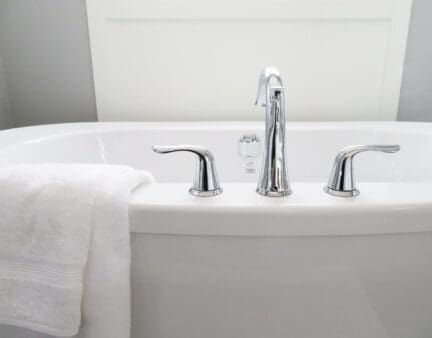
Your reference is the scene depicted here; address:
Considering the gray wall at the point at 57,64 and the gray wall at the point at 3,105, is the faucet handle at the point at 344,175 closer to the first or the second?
the gray wall at the point at 57,64

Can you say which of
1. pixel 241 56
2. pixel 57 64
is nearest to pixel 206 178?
pixel 241 56

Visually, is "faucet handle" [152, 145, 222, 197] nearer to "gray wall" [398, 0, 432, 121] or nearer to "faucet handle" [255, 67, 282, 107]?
"faucet handle" [255, 67, 282, 107]

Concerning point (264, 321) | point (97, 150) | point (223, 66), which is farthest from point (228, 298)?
point (223, 66)

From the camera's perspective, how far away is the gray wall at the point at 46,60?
3.47 ft

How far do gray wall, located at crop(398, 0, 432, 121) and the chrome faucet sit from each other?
0.84 m

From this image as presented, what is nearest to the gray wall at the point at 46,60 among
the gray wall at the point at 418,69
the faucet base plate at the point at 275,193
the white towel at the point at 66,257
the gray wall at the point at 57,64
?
the gray wall at the point at 57,64

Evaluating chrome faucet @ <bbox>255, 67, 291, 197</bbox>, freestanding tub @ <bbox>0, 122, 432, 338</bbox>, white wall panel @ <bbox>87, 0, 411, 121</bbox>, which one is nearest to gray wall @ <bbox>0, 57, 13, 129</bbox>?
white wall panel @ <bbox>87, 0, 411, 121</bbox>

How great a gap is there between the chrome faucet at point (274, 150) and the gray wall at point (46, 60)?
2.77 feet

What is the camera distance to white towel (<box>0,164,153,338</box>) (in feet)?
1.39

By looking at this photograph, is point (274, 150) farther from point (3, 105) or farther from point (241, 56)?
point (3, 105)

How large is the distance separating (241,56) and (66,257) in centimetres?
88

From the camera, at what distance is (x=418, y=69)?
1098 millimetres

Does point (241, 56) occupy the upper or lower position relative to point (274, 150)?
upper

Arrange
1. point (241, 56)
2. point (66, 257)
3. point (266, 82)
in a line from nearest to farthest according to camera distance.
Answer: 1. point (66, 257)
2. point (266, 82)
3. point (241, 56)
